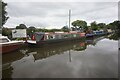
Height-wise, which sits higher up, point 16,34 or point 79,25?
point 79,25

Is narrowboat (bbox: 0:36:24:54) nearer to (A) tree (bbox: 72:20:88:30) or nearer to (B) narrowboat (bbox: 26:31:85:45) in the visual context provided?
(B) narrowboat (bbox: 26:31:85:45)

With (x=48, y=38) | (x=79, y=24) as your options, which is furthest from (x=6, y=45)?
(x=79, y=24)

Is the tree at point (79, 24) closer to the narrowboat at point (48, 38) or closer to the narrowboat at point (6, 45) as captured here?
the narrowboat at point (48, 38)

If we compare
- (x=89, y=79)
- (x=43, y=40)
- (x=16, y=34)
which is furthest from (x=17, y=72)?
(x=16, y=34)

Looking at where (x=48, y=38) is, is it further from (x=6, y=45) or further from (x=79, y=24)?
(x=79, y=24)

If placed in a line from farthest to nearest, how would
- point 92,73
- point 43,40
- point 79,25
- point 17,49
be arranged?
point 79,25 → point 43,40 → point 17,49 → point 92,73

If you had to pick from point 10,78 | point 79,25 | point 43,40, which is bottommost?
point 10,78

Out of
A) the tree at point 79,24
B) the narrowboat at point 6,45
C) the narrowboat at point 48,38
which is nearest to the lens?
the narrowboat at point 6,45

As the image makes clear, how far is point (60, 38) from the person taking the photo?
24.7m

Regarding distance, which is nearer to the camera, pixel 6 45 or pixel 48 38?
pixel 6 45

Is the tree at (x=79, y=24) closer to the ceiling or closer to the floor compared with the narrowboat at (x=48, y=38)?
closer to the ceiling

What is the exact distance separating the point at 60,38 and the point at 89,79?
17819 mm

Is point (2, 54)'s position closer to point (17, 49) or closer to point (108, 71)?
point (17, 49)

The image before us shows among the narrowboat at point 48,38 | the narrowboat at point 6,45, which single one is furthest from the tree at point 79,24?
the narrowboat at point 6,45
